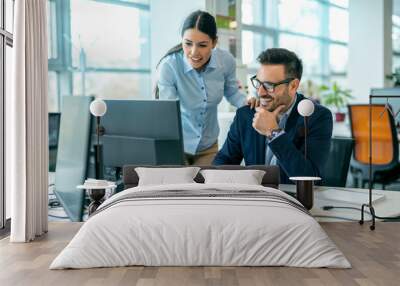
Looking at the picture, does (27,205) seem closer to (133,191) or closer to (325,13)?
(133,191)

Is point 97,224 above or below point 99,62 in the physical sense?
below

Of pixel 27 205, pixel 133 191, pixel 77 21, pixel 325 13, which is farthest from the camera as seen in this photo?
pixel 325 13

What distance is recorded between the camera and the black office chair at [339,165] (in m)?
5.08

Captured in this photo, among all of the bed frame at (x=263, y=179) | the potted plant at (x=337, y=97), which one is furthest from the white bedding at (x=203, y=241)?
the potted plant at (x=337, y=97)

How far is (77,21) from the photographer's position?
5.66 meters

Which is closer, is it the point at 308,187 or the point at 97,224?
the point at 97,224

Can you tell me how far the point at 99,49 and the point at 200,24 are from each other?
4.00 feet

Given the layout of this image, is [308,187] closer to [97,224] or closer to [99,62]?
[97,224]

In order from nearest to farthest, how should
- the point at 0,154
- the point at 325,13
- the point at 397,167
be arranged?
the point at 0,154 → the point at 397,167 → the point at 325,13

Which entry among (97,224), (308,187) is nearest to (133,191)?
(97,224)

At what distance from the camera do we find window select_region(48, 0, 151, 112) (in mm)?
5586

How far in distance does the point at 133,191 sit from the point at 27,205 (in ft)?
3.15

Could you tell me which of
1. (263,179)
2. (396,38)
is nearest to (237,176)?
(263,179)

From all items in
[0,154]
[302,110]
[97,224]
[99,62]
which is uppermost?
[99,62]
